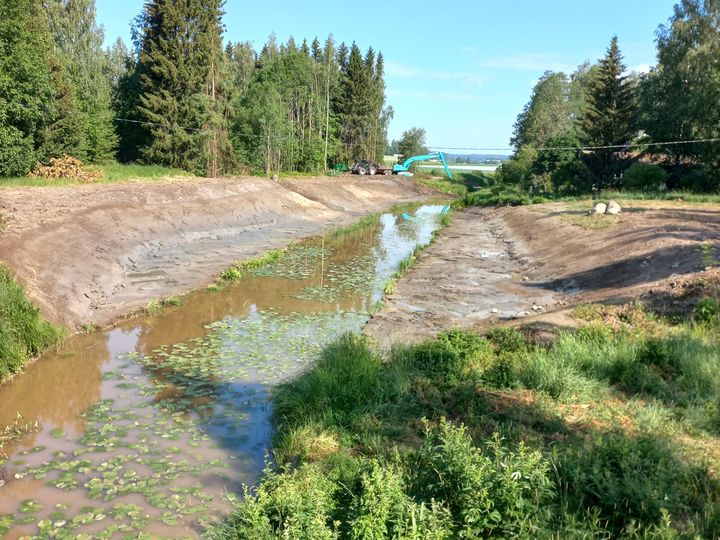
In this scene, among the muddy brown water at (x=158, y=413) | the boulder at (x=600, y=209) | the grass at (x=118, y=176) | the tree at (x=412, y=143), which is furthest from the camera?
the tree at (x=412, y=143)

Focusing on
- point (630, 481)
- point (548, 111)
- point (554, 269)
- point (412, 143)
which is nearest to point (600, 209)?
point (554, 269)

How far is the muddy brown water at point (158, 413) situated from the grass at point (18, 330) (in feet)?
0.96

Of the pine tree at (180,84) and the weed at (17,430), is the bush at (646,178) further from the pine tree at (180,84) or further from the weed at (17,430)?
the weed at (17,430)

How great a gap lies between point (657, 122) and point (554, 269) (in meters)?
27.0

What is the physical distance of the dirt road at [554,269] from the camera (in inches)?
566

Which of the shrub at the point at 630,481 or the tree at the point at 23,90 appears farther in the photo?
the tree at the point at 23,90

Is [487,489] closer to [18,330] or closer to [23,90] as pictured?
[18,330]

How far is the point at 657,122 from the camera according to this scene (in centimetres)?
4100

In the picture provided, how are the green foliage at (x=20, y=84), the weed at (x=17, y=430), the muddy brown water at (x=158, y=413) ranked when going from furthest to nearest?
the green foliage at (x=20, y=84), the weed at (x=17, y=430), the muddy brown water at (x=158, y=413)

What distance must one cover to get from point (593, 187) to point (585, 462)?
140 ft

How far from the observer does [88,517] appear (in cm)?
639

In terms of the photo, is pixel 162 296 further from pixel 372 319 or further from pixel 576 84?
pixel 576 84

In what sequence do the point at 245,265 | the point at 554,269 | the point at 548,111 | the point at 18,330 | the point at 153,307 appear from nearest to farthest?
the point at 18,330
the point at 153,307
the point at 554,269
the point at 245,265
the point at 548,111

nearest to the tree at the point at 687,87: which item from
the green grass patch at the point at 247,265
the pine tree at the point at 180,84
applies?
the green grass patch at the point at 247,265
